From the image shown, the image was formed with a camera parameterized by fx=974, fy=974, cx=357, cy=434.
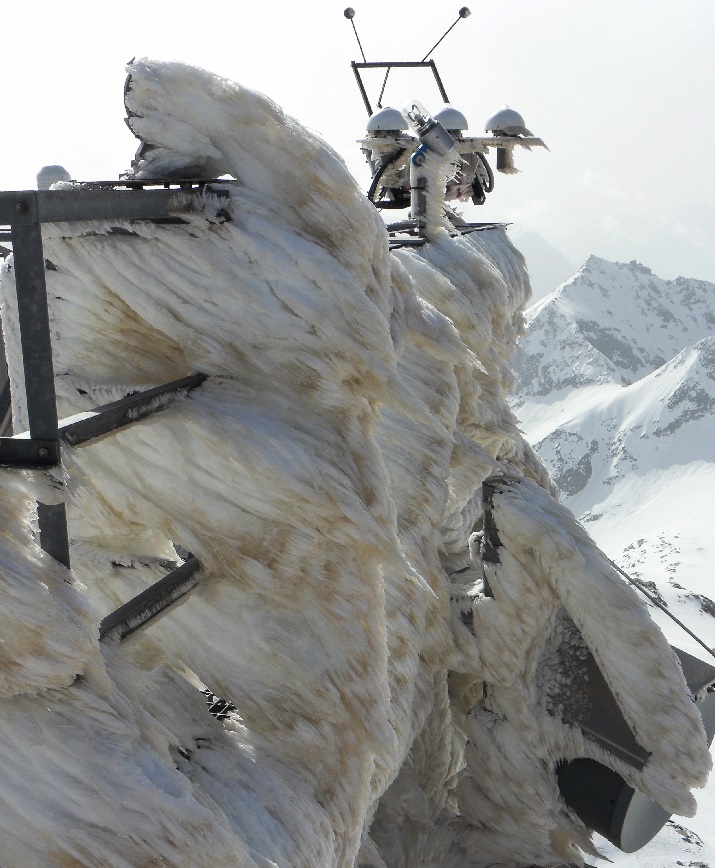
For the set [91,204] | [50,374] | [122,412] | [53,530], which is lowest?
[53,530]

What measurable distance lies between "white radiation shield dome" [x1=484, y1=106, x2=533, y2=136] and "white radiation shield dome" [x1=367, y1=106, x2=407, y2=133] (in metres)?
0.70

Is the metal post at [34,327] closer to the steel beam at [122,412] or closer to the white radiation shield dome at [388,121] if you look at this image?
the steel beam at [122,412]

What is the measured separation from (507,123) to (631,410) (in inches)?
4150

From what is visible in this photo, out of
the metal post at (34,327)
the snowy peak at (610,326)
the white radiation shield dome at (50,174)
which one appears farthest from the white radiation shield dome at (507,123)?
the snowy peak at (610,326)

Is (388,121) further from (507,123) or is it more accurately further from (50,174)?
(50,174)

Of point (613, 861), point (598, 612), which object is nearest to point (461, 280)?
point (598, 612)

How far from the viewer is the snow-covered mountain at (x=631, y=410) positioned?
7069cm

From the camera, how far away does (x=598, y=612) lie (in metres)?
4.32

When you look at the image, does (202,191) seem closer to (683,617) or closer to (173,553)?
(173,553)

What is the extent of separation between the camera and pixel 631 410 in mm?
108500

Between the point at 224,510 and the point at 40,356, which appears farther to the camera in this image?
the point at 224,510

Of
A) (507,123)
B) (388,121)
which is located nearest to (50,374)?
(388,121)

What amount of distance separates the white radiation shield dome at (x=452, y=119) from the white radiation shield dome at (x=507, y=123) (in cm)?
21

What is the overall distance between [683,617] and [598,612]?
15.1 m
